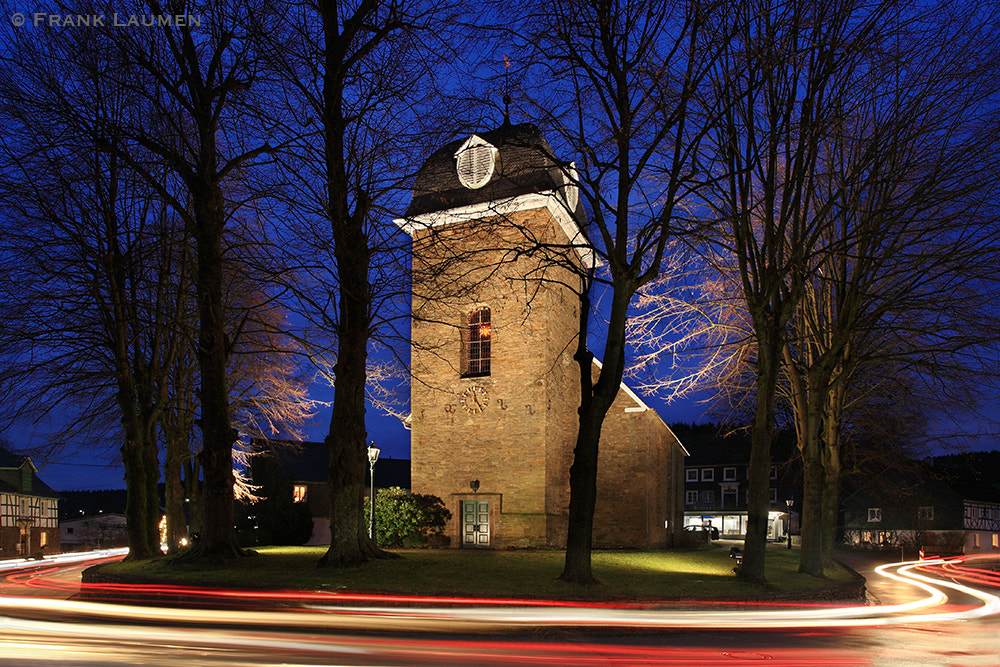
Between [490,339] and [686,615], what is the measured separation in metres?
17.1

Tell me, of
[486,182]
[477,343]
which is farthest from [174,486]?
[486,182]

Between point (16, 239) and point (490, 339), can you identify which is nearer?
point (16, 239)

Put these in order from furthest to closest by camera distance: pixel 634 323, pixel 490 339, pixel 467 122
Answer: pixel 490 339, pixel 634 323, pixel 467 122

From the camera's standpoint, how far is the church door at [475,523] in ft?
89.6

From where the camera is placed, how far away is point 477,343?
2897 cm

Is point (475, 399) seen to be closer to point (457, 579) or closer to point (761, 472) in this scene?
point (761, 472)

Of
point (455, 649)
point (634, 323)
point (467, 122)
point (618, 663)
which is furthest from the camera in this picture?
point (634, 323)

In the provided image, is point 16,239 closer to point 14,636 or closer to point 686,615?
point 14,636

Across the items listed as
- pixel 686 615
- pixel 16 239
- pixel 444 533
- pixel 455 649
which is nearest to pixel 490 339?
pixel 444 533

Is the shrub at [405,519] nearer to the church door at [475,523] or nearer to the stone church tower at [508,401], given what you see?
the stone church tower at [508,401]

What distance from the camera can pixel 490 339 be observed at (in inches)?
1119

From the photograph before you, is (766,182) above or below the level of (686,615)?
above

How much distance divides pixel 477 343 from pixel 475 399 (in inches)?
88.5

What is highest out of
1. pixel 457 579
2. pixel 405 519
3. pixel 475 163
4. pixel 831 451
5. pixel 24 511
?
pixel 475 163
